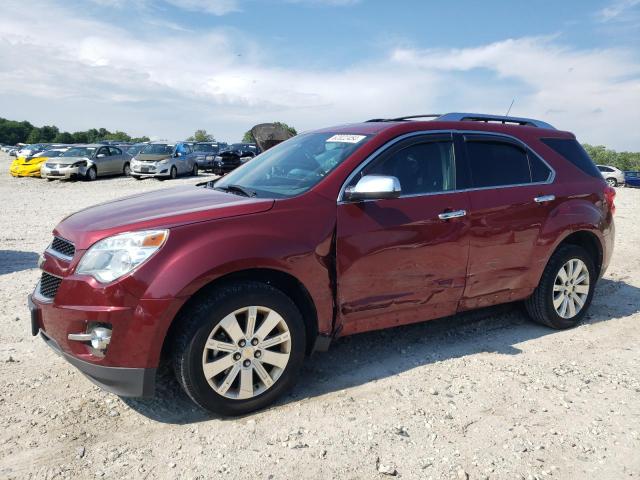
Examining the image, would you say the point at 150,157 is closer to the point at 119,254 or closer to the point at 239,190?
the point at 239,190

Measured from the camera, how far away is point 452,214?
3.96 m

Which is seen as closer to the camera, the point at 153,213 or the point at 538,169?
the point at 153,213

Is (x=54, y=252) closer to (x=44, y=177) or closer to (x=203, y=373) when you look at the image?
(x=203, y=373)

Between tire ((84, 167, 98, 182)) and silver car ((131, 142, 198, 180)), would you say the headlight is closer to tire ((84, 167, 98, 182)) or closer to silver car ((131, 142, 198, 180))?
silver car ((131, 142, 198, 180))

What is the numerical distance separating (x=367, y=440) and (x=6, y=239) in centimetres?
808

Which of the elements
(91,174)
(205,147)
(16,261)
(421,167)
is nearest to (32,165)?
(91,174)

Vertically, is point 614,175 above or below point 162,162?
above

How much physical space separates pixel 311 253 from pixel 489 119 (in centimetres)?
238

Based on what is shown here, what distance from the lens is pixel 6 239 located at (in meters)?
8.84

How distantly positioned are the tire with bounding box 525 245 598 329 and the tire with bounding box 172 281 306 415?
8.15 ft

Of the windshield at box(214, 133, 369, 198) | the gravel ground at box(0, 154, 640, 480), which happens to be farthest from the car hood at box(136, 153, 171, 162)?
Result: the windshield at box(214, 133, 369, 198)

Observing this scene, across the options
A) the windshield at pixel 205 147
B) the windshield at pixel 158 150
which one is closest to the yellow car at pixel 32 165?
the windshield at pixel 158 150

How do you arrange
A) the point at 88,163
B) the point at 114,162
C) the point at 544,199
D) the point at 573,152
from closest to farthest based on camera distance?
1. the point at 544,199
2. the point at 573,152
3. the point at 88,163
4. the point at 114,162

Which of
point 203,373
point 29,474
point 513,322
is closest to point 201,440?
point 203,373
